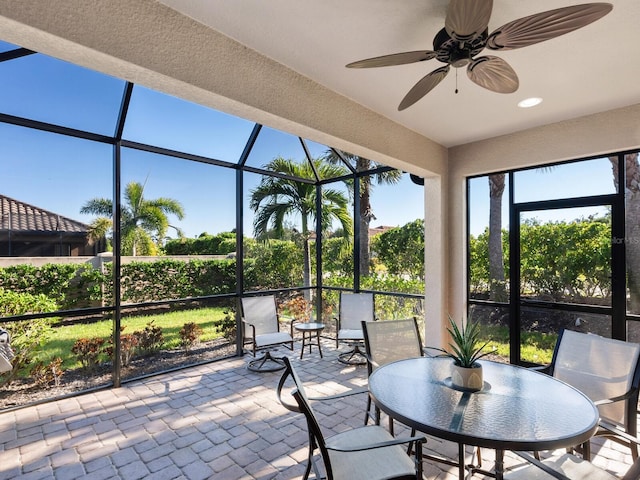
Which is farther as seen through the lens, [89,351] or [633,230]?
[89,351]

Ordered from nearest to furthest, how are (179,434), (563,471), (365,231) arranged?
1. (563,471)
2. (179,434)
3. (365,231)

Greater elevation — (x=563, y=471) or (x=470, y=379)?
(x=470, y=379)

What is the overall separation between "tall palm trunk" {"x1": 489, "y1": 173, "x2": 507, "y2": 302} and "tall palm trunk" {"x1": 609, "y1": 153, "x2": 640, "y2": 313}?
122 centimetres

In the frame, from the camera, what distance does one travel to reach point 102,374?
404cm

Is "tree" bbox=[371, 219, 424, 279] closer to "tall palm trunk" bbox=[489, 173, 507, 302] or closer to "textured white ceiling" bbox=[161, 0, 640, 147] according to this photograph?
"tall palm trunk" bbox=[489, 173, 507, 302]

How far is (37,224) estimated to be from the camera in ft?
11.9

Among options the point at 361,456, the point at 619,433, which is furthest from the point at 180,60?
the point at 619,433

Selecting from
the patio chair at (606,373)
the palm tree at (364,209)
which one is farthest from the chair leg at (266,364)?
the patio chair at (606,373)

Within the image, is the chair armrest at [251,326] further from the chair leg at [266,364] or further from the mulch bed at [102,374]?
the mulch bed at [102,374]

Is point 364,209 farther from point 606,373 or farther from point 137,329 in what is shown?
point 606,373

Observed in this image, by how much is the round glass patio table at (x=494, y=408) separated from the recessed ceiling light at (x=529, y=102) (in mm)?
2527

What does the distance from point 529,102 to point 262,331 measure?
14.3ft

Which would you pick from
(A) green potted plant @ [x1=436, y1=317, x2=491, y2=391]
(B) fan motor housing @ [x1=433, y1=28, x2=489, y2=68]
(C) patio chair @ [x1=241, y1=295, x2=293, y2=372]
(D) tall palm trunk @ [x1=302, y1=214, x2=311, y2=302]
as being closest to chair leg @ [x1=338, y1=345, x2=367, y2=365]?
(C) patio chair @ [x1=241, y1=295, x2=293, y2=372]

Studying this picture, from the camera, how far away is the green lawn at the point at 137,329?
3.79m
